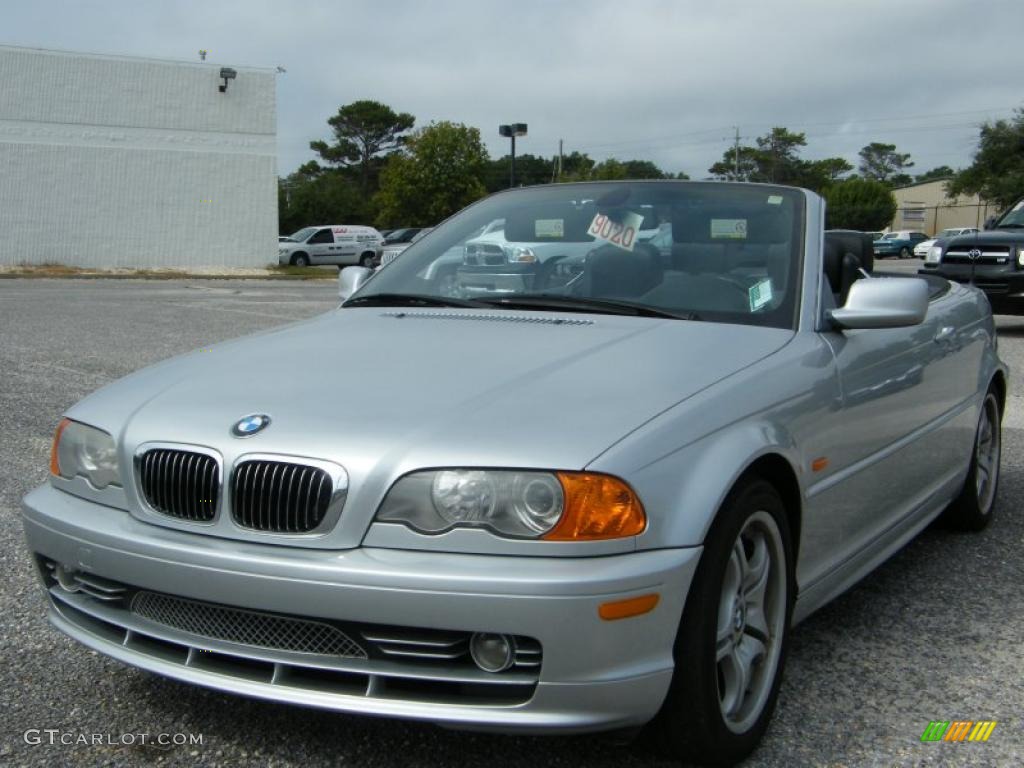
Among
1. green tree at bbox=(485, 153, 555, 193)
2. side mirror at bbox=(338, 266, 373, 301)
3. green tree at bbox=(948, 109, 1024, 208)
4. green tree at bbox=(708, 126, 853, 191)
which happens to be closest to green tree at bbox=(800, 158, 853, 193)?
green tree at bbox=(708, 126, 853, 191)

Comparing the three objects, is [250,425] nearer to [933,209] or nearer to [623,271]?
[623,271]

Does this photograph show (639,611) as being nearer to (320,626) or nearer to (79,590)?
(320,626)

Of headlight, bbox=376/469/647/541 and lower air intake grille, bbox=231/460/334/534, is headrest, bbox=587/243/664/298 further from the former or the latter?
lower air intake grille, bbox=231/460/334/534

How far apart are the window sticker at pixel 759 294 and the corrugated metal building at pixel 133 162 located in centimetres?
3458

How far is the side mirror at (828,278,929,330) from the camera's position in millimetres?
3309

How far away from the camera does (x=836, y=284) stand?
13.9 feet

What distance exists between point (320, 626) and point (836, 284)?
8.55 ft

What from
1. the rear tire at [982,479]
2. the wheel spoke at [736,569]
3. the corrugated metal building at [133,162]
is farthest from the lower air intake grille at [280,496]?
the corrugated metal building at [133,162]

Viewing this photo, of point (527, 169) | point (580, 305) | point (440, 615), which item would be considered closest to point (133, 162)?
point (580, 305)

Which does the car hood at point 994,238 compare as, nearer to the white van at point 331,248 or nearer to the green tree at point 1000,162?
the white van at point 331,248

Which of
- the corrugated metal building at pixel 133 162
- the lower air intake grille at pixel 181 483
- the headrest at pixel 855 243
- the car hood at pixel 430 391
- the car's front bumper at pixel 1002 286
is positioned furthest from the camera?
the corrugated metal building at pixel 133 162

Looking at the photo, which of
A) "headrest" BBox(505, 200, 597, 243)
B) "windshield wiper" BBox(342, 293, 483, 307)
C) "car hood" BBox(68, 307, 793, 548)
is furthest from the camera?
"headrest" BBox(505, 200, 597, 243)

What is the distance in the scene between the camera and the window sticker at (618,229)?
12.2ft

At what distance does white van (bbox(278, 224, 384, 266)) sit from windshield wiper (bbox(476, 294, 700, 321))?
121ft
